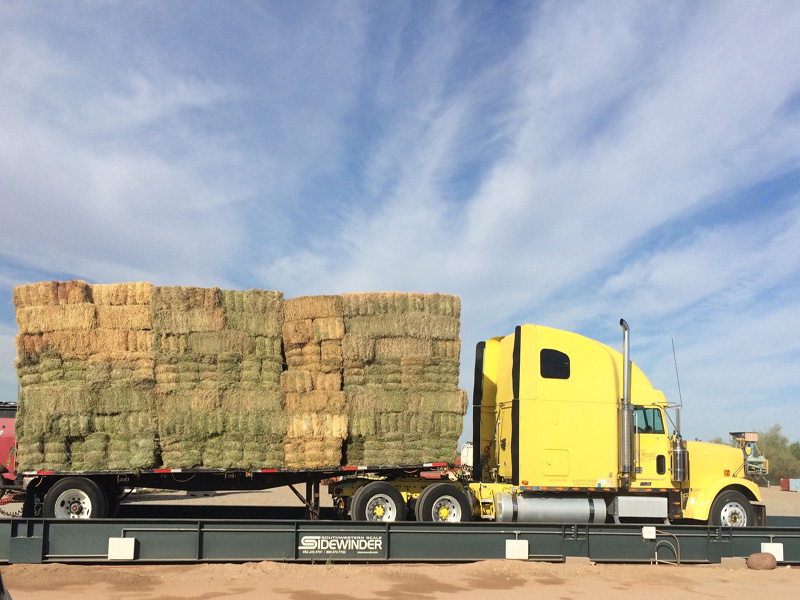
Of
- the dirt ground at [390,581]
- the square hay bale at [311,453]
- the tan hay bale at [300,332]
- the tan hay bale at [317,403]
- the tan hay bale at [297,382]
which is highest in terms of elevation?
the tan hay bale at [300,332]

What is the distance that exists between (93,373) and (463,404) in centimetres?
674

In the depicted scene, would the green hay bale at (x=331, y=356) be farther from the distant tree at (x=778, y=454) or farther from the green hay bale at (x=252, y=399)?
the distant tree at (x=778, y=454)

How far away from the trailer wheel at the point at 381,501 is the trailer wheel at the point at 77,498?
4.51 metres

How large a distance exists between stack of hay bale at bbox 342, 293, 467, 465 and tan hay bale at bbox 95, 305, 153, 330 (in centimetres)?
363

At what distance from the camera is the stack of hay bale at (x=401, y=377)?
1306 centimetres

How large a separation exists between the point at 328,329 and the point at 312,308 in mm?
498

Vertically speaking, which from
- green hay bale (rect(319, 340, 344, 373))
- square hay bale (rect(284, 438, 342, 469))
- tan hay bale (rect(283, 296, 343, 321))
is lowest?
square hay bale (rect(284, 438, 342, 469))

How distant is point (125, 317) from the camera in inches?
507

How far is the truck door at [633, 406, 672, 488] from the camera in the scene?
13.6 m

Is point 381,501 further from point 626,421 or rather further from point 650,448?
point 650,448

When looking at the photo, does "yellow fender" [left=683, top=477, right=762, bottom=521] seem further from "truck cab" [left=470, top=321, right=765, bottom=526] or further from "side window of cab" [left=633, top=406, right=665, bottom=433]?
"side window of cab" [left=633, top=406, right=665, bottom=433]

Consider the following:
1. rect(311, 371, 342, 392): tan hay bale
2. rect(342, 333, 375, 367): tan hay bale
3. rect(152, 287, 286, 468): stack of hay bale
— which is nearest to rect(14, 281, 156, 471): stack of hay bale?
rect(152, 287, 286, 468): stack of hay bale

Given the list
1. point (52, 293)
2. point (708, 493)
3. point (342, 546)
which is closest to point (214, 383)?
point (52, 293)

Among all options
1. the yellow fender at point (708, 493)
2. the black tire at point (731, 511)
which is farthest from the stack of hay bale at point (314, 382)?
the black tire at point (731, 511)
